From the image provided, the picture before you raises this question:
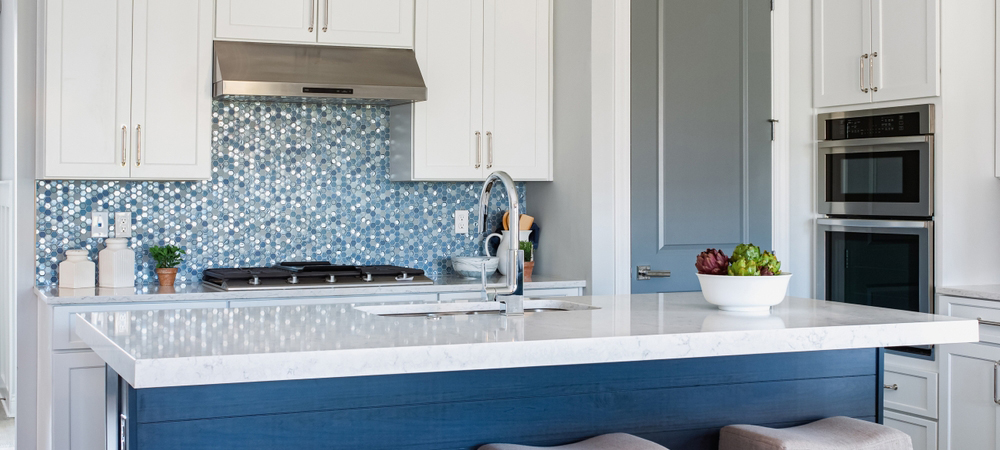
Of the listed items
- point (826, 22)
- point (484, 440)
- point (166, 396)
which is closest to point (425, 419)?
point (484, 440)

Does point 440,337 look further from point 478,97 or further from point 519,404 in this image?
point 478,97

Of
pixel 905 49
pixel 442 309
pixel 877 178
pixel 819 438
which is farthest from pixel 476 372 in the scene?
pixel 905 49

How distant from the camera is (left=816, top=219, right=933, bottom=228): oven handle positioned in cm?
375

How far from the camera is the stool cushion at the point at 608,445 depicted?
1912 millimetres

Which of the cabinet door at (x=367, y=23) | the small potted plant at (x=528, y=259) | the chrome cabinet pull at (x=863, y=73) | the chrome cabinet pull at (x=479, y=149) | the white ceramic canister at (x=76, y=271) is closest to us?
the white ceramic canister at (x=76, y=271)

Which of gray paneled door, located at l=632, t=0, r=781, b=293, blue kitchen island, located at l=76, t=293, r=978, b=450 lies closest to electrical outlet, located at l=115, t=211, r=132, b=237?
blue kitchen island, located at l=76, t=293, r=978, b=450

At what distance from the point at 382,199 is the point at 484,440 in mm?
2377

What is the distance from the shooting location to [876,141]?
12.9ft

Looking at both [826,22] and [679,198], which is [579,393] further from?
[826,22]

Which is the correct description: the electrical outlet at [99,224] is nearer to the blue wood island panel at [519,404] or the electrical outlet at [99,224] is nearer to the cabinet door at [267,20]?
the cabinet door at [267,20]

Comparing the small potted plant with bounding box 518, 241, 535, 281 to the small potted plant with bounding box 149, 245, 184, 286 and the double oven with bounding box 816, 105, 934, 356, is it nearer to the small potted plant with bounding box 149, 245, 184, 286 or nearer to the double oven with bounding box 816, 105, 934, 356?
the double oven with bounding box 816, 105, 934, 356

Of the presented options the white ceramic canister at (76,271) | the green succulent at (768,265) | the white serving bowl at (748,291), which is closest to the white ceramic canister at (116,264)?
the white ceramic canister at (76,271)

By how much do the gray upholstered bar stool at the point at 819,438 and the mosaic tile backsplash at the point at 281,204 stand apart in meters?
2.44

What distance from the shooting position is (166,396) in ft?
5.83
